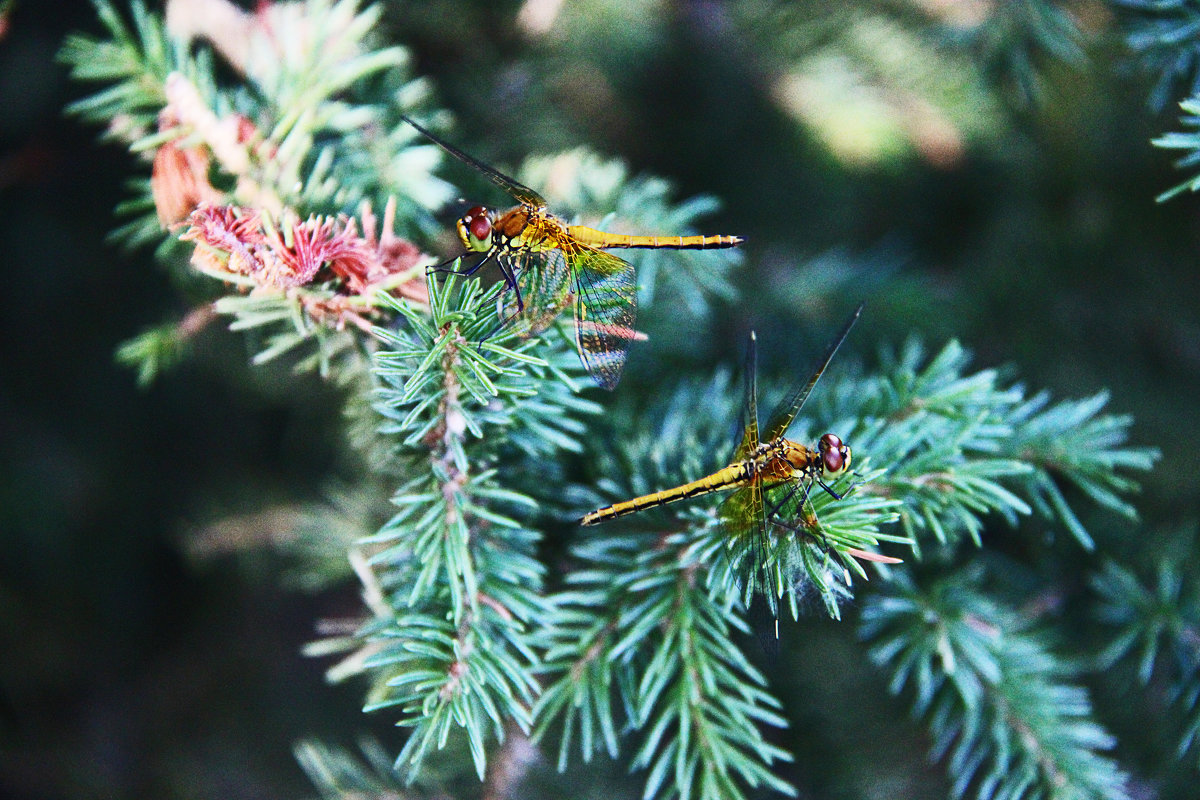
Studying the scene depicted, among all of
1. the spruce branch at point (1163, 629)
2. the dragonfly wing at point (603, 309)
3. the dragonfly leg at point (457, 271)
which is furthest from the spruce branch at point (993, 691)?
the dragonfly leg at point (457, 271)

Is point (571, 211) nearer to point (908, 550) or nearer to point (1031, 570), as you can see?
point (908, 550)

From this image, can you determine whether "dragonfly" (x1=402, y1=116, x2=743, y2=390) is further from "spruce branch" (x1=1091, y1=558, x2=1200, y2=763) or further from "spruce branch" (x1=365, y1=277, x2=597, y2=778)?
"spruce branch" (x1=1091, y1=558, x2=1200, y2=763)

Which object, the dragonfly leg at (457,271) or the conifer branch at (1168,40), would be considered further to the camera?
the conifer branch at (1168,40)

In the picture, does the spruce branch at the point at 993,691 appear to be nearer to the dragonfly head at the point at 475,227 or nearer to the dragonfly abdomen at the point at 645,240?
the dragonfly abdomen at the point at 645,240

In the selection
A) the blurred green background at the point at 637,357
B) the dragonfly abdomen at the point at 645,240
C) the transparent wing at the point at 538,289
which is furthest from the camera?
the blurred green background at the point at 637,357

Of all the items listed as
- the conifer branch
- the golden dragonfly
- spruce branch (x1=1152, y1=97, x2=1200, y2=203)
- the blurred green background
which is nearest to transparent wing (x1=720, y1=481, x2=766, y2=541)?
the golden dragonfly

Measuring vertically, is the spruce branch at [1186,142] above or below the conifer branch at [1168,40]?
below

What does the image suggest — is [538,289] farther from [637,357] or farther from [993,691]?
[993,691]
